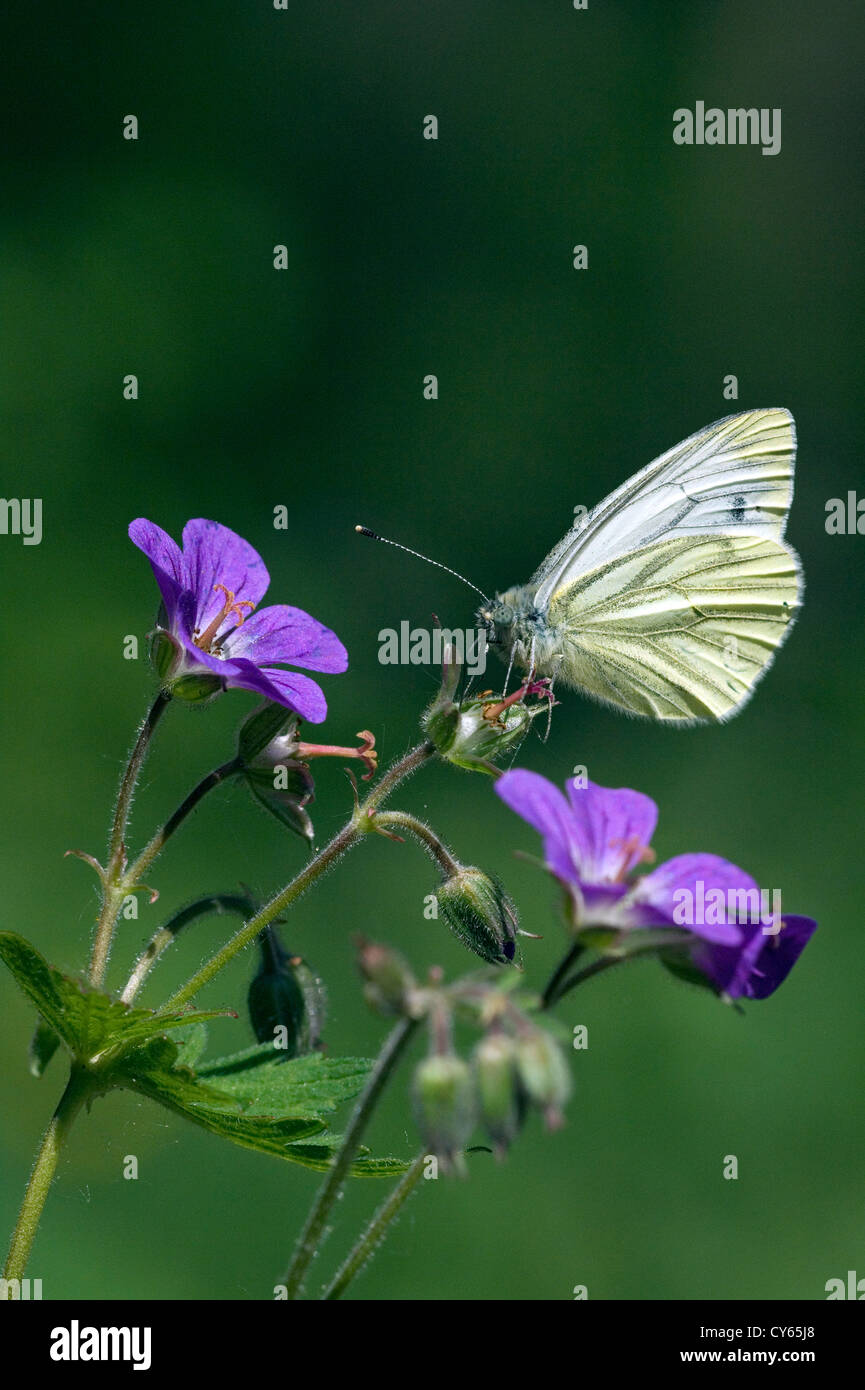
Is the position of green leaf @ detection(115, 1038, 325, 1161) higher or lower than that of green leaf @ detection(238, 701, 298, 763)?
lower

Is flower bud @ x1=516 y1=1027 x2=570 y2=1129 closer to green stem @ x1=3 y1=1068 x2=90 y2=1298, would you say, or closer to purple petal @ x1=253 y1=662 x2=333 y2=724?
green stem @ x1=3 y1=1068 x2=90 y2=1298

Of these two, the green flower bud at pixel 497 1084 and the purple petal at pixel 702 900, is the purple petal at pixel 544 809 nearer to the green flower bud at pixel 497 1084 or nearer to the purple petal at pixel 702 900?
the purple petal at pixel 702 900

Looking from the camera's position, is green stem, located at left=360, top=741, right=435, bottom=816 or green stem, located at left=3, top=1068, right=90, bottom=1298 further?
green stem, located at left=360, top=741, right=435, bottom=816

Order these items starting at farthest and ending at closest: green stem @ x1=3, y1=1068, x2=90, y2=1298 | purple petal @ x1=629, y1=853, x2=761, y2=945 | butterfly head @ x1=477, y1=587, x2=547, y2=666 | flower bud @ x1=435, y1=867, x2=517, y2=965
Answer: butterfly head @ x1=477, y1=587, x2=547, y2=666, flower bud @ x1=435, y1=867, x2=517, y2=965, green stem @ x1=3, y1=1068, x2=90, y2=1298, purple petal @ x1=629, y1=853, x2=761, y2=945

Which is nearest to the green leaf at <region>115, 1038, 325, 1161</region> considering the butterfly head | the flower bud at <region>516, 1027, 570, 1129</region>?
the flower bud at <region>516, 1027, 570, 1129</region>

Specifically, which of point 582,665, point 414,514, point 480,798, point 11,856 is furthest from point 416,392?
point 582,665

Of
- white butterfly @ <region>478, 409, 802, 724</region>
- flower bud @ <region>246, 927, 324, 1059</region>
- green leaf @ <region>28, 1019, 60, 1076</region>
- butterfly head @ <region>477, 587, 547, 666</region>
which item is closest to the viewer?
green leaf @ <region>28, 1019, 60, 1076</region>

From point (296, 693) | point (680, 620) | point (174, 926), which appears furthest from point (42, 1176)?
point (680, 620)
